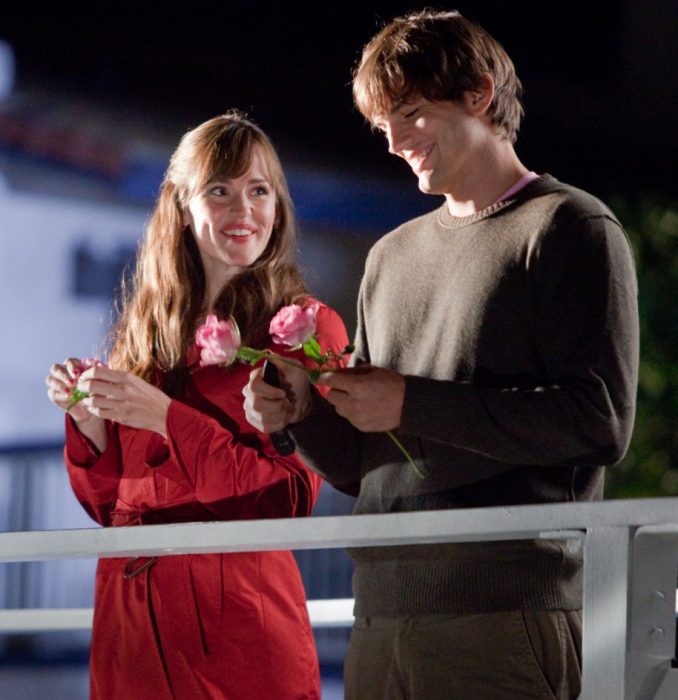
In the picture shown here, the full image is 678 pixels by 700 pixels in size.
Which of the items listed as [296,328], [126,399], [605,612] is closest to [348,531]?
[605,612]

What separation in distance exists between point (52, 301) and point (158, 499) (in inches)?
74.7

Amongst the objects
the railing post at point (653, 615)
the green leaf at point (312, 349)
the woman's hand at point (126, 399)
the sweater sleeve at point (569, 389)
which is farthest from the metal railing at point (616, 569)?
the woman's hand at point (126, 399)

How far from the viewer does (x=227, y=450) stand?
179 centimetres

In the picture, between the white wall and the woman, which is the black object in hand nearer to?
the woman

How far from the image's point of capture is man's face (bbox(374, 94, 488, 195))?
166cm

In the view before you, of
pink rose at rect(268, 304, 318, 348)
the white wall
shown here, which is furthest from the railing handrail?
the white wall

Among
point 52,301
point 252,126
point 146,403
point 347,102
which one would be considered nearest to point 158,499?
point 146,403

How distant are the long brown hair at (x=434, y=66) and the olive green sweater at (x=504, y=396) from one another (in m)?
0.14

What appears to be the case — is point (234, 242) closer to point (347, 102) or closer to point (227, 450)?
point (227, 450)

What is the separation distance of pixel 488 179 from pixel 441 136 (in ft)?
0.26

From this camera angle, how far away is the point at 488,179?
5.40 feet

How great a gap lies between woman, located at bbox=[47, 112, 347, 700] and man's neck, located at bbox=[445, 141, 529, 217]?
1.00 ft

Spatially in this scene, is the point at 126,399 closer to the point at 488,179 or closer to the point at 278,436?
the point at 278,436

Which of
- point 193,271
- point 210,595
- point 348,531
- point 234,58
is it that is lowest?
point 210,595
